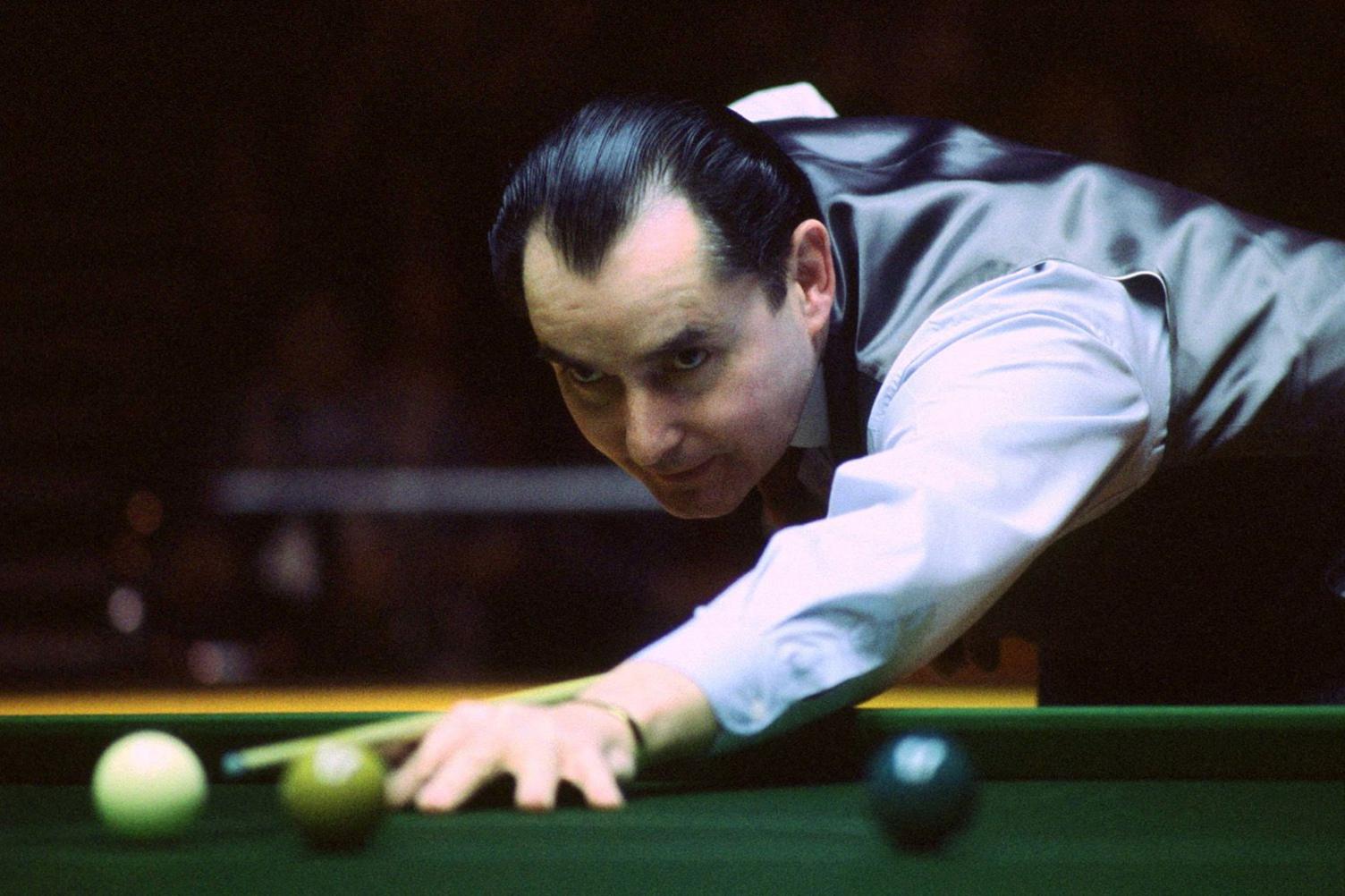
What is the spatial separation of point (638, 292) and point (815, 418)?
38cm

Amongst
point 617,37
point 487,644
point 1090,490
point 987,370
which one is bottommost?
point 487,644

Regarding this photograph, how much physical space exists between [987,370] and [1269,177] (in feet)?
19.3

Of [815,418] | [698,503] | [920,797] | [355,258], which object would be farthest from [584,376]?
[355,258]

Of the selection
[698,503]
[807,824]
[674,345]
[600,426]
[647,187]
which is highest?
[647,187]

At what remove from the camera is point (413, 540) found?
8523mm

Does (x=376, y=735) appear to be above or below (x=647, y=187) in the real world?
below

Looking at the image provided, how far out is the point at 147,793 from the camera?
131 cm

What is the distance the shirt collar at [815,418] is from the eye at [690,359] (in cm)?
21

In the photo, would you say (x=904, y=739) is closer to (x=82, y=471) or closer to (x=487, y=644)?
(x=487, y=644)

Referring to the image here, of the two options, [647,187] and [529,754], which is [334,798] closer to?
[529,754]

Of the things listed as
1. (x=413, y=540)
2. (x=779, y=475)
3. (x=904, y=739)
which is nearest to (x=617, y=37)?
(x=413, y=540)

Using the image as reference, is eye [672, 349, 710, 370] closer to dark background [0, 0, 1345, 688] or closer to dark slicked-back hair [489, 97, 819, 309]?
dark slicked-back hair [489, 97, 819, 309]

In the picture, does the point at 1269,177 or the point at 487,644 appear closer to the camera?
the point at 1269,177

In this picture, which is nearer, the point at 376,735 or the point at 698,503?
the point at 376,735
